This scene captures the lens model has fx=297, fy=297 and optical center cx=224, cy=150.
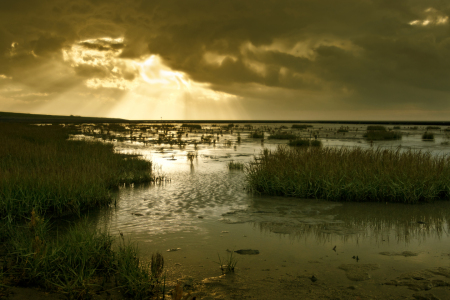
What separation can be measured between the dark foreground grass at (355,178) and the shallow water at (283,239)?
548 mm

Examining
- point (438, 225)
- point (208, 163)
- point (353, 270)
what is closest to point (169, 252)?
point (353, 270)

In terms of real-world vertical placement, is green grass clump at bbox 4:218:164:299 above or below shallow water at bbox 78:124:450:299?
above

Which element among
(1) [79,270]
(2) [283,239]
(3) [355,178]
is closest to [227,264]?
(2) [283,239]

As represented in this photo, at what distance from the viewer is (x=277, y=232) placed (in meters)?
7.58

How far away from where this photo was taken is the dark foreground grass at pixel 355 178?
10.6m

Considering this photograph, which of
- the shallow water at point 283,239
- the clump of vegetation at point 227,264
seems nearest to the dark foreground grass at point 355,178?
the shallow water at point 283,239

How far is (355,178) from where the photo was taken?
1112cm

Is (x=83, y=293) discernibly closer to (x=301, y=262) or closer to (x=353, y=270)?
(x=301, y=262)

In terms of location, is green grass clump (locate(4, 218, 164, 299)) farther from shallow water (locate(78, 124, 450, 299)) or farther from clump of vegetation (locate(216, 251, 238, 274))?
clump of vegetation (locate(216, 251, 238, 274))

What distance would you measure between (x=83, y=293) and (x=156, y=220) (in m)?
4.10

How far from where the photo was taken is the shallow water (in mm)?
5020

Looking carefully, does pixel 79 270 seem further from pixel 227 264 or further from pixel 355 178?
pixel 355 178

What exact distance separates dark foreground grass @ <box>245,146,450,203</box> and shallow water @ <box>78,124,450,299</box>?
0.55 m

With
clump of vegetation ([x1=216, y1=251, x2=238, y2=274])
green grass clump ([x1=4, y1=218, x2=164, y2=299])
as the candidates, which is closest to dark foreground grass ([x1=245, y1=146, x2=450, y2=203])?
clump of vegetation ([x1=216, y1=251, x2=238, y2=274])
